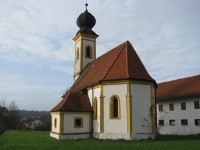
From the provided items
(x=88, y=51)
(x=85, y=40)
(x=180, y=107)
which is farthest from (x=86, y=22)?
(x=180, y=107)

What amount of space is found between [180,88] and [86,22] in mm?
16677

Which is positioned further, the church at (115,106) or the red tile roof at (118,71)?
the red tile roof at (118,71)

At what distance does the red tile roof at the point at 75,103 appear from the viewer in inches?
977

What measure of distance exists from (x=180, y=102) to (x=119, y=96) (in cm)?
1180

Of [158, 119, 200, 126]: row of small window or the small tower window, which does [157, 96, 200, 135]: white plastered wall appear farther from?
the small tower window

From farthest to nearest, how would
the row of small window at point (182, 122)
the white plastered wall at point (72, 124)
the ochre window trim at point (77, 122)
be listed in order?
the row of small window at point (182, 122) → the ochre window trim at point (77, 122) → the white plastered wall at point (72, 124)

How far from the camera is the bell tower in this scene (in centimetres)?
3794

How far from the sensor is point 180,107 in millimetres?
31375

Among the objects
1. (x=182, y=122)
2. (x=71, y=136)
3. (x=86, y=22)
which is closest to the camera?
(x=71, y=136)

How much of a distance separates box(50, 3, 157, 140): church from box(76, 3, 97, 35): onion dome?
12.4 metres

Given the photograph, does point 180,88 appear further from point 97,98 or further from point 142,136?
point 97,98

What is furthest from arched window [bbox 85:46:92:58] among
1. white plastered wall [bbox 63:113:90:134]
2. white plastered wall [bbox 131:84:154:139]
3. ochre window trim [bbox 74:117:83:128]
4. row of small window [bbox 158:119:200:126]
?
white plastered wall [bbox 131:84:154:139]

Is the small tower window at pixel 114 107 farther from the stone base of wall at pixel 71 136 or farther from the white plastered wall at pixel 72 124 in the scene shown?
the stone base of wall at pixel 71 136

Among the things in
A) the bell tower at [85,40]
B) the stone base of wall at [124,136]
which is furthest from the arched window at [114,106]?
the bell tower at [85,40]
